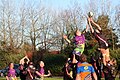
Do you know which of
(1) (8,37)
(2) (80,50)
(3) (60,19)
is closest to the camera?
(2) (80,50)

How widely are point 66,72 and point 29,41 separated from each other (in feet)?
133

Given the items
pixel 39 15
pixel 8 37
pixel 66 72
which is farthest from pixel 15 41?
pixel 66 72

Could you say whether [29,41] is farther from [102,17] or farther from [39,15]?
[102,17]

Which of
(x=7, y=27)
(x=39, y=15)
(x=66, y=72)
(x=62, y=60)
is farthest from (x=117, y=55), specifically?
(x=39, y=15)

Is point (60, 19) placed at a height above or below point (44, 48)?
above

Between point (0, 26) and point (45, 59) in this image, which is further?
point (0, 26)

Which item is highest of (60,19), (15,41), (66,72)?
(60,19)

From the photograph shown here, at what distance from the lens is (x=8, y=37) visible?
52.1 metres

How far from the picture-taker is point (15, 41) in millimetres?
52281

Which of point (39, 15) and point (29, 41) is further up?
point (39, 15)

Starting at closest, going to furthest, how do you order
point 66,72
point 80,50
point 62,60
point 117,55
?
1. point 80,50
2. point 66,72
3. point 117,55
4. point 62,60

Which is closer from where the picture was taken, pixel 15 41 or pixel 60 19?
pixel 15 41

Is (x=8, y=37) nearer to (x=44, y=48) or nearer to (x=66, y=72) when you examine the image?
(x=44, y=48)

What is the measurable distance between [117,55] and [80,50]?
2112 cm
